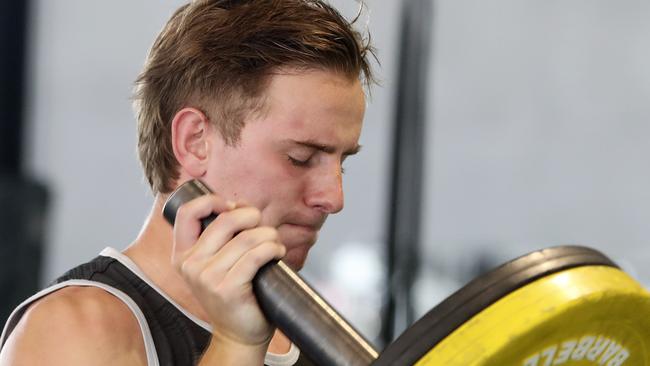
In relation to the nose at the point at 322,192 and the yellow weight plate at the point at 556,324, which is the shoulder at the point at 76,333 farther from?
the yellow weight plate at the point at 556,324

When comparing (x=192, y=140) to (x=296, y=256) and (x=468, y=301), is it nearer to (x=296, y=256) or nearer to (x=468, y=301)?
(x=296, y=256)

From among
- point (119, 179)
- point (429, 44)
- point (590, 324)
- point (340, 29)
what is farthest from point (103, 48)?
point (590, 324)

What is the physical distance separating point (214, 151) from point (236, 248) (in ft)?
0.99

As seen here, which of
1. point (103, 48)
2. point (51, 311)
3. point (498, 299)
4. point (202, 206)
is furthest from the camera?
point (103, 48)

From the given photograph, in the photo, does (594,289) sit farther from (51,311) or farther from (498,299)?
(51,311)

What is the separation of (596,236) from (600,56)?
0.66 metres

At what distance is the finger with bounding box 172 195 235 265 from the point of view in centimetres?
96

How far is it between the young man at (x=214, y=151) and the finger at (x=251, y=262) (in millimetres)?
194

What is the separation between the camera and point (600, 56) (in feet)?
12.1

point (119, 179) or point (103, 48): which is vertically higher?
point (103, 48)

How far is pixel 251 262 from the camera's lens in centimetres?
90

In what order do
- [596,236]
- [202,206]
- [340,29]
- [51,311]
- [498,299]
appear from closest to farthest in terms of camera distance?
[498,299]
[202,206]
[51,311]
[340,29]
[596,236]

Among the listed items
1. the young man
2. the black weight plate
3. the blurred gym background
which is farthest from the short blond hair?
the blurred gym background

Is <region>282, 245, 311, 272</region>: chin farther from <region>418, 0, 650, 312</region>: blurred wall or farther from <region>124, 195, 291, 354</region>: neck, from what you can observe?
<region>418, 0, 650, 312</region>: blurred wall
